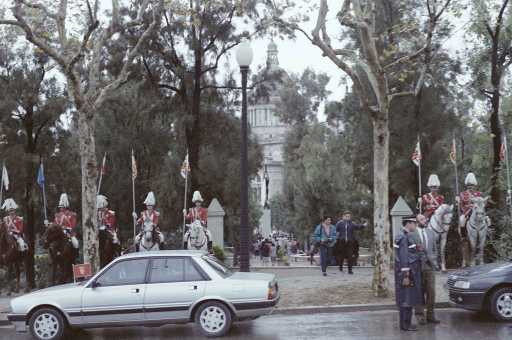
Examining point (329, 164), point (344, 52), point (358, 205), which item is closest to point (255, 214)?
point (329, 164)

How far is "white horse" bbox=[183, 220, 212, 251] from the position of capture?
68.5 ft

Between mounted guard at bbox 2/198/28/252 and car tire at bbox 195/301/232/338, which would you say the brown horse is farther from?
car tire at bbox 195/301/232/338

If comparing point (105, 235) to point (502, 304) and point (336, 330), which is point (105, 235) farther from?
point (502, 304)

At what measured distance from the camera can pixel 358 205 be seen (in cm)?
4169

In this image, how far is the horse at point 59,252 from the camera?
1961 centimetres

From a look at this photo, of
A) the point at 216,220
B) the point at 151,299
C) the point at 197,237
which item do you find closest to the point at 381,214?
the point at 151,299

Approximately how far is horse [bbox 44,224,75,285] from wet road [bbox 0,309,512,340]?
5120mm

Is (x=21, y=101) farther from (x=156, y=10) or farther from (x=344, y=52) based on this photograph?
(x=344, y=52)

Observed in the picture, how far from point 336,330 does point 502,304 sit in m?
3.13

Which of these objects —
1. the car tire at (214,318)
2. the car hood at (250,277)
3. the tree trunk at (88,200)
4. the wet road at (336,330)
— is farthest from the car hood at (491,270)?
the tree trunk at (88,200)

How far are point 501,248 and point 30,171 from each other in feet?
56.6

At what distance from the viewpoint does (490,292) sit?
1341 cm

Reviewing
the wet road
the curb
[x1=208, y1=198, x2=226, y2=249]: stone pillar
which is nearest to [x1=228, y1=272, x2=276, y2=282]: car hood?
the wet road

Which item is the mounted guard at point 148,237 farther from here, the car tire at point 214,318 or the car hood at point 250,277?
the car tire at point 214,318
